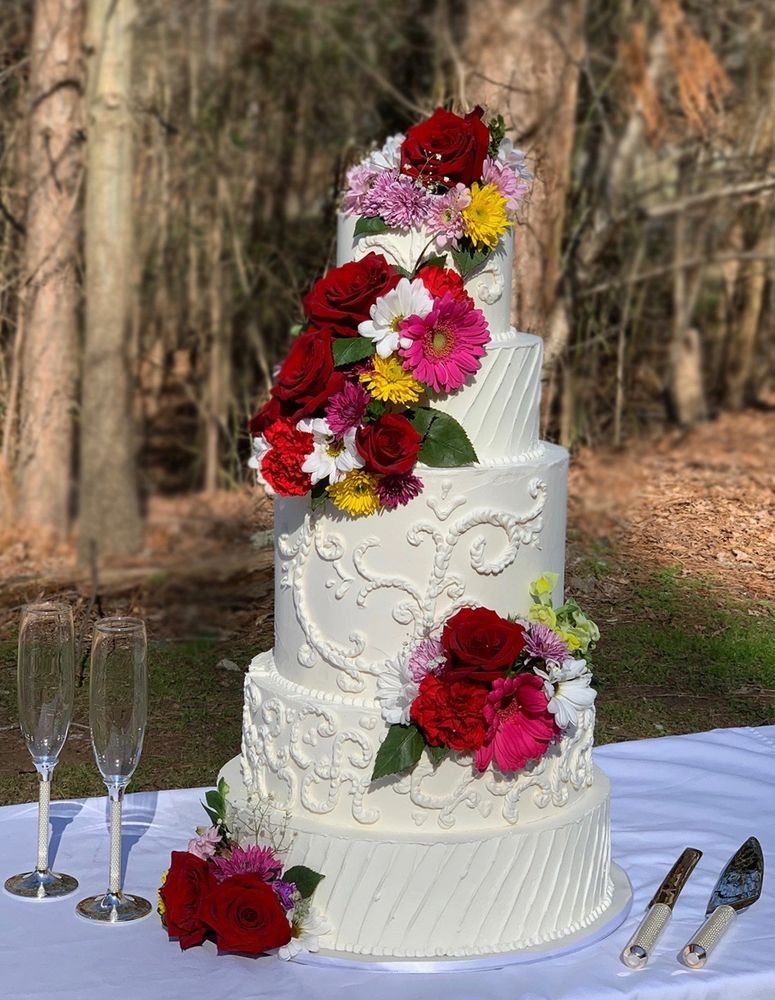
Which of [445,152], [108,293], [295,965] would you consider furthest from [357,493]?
[108,293]

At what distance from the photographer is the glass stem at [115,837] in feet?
9.95

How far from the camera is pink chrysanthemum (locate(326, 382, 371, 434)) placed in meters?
2.98

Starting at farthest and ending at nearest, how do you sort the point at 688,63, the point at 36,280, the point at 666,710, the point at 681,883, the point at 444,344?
the point at 688,63 < the point at 36,280 < the point at 666,710 < the point at 681,883 < the point at 444,344

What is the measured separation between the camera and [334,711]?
3084 mm

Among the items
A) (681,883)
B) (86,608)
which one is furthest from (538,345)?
(86,608)

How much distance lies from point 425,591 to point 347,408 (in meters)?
0.41

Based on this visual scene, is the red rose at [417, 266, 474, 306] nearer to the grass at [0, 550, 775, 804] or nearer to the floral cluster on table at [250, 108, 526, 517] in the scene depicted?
the floral cluster on table at [250, 108, 526, 517]

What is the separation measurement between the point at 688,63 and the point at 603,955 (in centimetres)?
777

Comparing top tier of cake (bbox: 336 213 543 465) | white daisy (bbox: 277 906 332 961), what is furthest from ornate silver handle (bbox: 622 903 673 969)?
top tier of cake (bbox: 336 213 543 465)

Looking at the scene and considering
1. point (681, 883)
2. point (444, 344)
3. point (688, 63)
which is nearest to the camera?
point (444, 344)

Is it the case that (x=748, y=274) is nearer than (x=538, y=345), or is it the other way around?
(x=538, y=345)

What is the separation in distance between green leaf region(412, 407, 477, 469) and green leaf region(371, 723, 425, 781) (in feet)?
1.78

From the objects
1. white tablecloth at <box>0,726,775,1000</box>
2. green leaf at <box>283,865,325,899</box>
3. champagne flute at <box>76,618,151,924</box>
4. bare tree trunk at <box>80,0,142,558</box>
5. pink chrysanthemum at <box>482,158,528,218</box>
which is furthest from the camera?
bare tree trunk at <box>80,0,142,558</box>

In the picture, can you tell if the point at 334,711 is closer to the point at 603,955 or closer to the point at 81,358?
the point at 603,955
